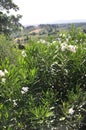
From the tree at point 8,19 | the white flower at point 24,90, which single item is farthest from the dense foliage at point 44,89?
the tree at point 8,19

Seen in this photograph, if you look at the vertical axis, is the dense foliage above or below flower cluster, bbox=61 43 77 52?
below

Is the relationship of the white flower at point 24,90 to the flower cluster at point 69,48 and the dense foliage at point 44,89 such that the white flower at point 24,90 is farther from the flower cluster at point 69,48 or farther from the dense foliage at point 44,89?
the flower cluster at point 69,48

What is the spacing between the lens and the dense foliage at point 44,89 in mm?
3096

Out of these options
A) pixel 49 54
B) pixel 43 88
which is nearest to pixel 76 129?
pixel 43 88

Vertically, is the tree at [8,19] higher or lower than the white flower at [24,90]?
higher

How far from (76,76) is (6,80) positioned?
2.82 feet

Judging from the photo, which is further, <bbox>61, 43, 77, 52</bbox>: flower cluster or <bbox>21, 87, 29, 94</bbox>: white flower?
<bbox>61, 43, 77, 52</bbox>: flower cluster

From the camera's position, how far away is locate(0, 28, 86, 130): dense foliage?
10.2ft

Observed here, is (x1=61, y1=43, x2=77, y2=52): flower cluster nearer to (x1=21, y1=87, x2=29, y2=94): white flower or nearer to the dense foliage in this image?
the dense foliage

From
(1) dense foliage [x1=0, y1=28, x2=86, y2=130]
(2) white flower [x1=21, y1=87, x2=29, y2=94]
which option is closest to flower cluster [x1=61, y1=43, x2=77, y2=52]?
(1) dense foliage [x1=0, y1=28, x2=86, y2=130]

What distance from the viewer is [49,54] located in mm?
3590

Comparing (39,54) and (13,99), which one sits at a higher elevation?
(39,54)

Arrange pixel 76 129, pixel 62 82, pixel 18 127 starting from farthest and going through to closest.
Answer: pixel 62 82, pixel 76 129, pixel 18 127

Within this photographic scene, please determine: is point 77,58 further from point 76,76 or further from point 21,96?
point 21,96
